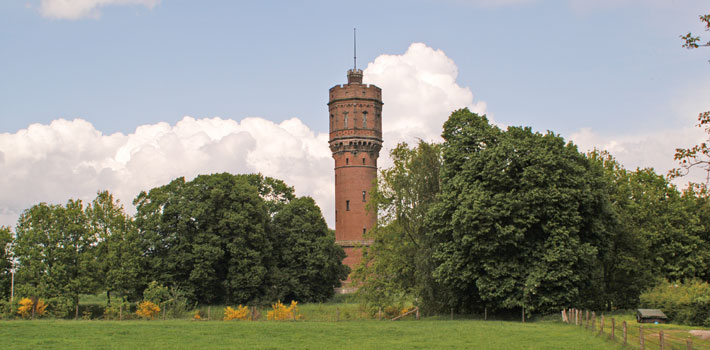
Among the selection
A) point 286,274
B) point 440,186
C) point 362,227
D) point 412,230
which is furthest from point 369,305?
point 362,227

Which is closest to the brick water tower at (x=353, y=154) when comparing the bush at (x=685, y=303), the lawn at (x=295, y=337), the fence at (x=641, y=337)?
the bush at (x=685, y=303)

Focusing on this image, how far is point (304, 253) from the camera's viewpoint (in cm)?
6681

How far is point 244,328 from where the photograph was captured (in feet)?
105

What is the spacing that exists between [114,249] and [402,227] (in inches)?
844

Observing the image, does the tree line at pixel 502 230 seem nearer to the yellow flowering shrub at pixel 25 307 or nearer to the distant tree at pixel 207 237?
the distant tree at pixel 207 237

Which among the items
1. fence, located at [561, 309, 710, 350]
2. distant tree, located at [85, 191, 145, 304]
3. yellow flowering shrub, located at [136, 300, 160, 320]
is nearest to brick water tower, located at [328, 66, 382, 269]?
distant tree, located at [85, 191, 145, 304]

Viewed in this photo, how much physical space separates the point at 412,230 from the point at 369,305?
5.92m

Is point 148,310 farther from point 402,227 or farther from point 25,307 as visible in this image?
point 402,227

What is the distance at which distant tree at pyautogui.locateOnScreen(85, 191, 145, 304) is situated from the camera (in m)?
50.1

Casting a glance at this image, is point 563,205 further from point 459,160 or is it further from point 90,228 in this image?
point 90,228

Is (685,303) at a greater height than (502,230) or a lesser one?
lesser

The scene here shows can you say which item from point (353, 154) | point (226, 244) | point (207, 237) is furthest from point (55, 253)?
point (353, 154)

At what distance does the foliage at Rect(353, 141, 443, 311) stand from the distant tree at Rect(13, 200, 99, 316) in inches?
760

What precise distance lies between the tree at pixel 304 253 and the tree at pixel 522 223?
91.2 feet
